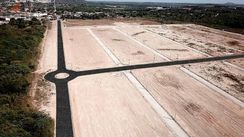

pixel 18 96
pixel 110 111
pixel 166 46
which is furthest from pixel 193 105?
pixel 166 46

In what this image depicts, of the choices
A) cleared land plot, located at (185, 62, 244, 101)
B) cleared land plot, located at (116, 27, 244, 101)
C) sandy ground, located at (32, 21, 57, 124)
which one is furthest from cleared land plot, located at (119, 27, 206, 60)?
sandy ground, located at (32, 21, 57, 124)

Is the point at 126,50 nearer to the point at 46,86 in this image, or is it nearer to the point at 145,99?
the point at 46,86

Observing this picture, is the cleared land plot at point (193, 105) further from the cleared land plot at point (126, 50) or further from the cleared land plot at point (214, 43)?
the cleared land plot at point (214, 43)

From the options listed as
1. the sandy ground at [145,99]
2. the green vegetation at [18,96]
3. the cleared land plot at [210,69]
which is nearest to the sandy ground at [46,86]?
the sandy ground at [145,99]

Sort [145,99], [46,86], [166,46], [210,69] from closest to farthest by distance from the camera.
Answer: [145,99] → [46,86] → [210,69] → [166,46]

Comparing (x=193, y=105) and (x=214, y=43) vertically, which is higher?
(x=214, y=43)
